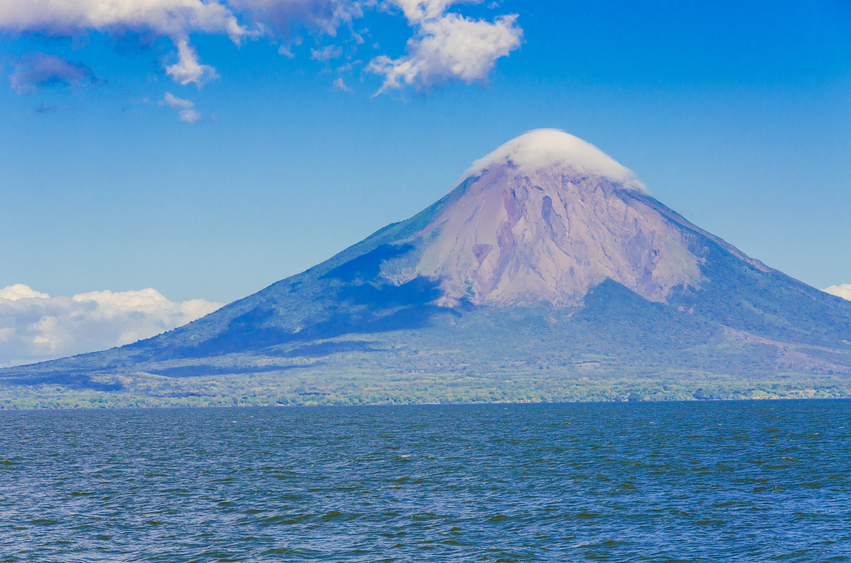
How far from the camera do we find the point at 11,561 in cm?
4916

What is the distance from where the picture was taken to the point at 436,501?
6831 centimetres

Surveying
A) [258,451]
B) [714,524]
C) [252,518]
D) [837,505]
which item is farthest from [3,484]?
[837,505]

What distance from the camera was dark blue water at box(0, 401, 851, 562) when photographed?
51.7 meters

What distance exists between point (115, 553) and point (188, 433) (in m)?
116

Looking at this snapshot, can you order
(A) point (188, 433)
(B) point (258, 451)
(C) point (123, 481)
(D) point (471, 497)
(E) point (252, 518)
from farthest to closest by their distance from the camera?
(A) point (188, 433) < (B) point (258, 451) < (C) point (123, 481) < (D) point (471, 497) < (E) point (252, 518)

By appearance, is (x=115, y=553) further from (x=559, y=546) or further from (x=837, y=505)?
(x=837, y=505)

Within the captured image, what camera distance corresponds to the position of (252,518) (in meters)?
61.9

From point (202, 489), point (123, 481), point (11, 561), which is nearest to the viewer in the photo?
point (11, 561)

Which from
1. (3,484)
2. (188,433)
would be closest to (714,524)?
(3,484)

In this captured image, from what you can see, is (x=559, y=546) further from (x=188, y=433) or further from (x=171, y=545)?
(x=188, y=433)

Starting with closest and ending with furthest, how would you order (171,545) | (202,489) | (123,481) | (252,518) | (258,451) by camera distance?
(171,545)
(252,518)
(202,489)
(123,481)
(258,451)

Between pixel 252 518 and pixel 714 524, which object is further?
pixel 252 518

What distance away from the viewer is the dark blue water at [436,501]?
51.7m

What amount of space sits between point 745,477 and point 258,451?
60213 mm
